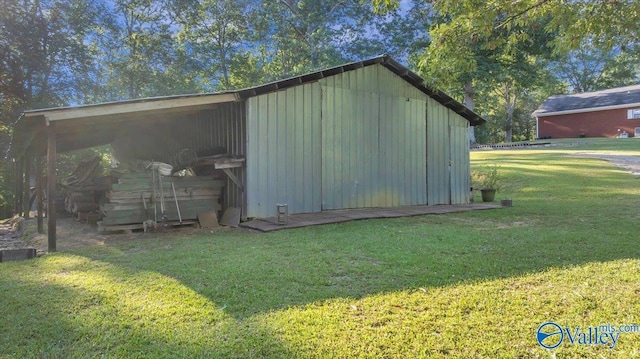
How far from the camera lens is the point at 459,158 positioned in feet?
35.3

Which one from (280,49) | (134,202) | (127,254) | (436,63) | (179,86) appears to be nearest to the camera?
(127,254)

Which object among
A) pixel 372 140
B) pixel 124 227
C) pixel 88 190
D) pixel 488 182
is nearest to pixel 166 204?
pixel 124 227

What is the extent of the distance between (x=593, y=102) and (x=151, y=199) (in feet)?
113

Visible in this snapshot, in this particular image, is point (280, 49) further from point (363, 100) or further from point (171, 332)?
point (171, 332)

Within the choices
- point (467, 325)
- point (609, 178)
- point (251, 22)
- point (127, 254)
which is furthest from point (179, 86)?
point (467, 325)

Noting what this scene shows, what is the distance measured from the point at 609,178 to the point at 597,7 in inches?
341

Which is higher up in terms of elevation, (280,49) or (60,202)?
(280,49)

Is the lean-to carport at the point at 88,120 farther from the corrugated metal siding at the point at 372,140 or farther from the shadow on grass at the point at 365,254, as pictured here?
the corrugated metal siding at the point at 372,140

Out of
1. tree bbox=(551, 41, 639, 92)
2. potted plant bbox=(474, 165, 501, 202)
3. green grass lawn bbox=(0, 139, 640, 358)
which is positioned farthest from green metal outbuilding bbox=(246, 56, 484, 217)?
tree bbox=(551, 41, 639, 92)

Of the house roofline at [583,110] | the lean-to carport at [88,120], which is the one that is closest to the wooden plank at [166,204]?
the lean-to carport at [88,120]

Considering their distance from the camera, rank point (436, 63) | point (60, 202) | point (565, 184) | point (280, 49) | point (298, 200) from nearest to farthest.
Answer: point (436, 63) → point (298, 200) → point (60, 202) → point (565, 184) → point (280, 49)

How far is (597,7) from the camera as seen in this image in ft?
18.0

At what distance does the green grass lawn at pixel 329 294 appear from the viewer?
8.38ft

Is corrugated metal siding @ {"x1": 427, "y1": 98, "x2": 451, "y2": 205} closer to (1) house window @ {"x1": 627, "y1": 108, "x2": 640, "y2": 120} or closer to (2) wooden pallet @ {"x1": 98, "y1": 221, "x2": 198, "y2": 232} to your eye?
(2) wooden pallet @ {"x1": 98, "y1": 221, "x2": 198, "y2": 232}
